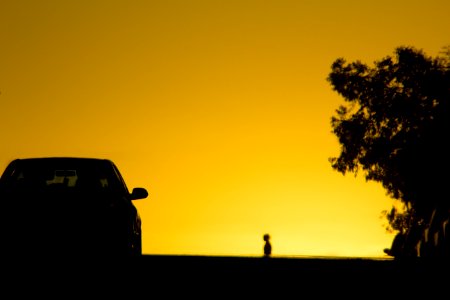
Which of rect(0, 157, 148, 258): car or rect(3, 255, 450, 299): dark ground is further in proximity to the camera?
rect(0, 157, 148, 258): car

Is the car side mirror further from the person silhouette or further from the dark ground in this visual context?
the person silhouette

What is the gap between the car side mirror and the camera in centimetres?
1850

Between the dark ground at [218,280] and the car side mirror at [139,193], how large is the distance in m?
1.16

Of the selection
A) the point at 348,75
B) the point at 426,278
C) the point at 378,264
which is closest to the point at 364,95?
the point at 348,75

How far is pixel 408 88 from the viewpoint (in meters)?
57.0

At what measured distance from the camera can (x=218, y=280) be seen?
15.3 meters

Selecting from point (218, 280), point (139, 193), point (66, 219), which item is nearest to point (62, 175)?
point (139, 193)

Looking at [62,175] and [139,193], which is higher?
[62,175]

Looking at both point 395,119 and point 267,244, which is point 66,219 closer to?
point 267,244

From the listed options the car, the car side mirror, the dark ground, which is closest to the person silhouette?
the car side mirror

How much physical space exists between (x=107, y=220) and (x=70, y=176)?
10.2 ft

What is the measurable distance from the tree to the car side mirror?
3538 centimetres

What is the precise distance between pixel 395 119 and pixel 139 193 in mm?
40215

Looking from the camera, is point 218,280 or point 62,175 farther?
point 62,175
